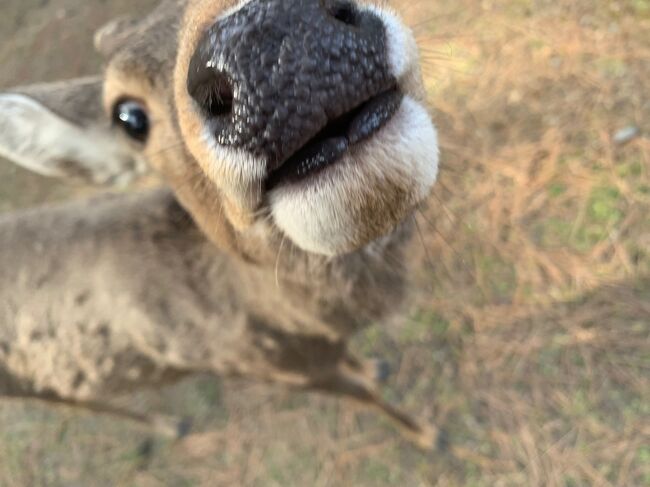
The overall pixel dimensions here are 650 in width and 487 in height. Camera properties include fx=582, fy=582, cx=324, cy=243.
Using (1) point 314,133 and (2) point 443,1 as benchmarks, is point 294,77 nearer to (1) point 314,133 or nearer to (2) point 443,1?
(1) point 314,133

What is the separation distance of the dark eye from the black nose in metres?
1.17

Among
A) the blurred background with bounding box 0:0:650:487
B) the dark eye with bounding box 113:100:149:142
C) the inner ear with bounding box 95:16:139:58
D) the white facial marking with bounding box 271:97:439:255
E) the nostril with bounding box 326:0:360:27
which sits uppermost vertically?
the nostril with bounding box 326:0:360:27

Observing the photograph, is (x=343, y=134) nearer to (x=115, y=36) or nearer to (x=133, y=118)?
(x=133, y=118)

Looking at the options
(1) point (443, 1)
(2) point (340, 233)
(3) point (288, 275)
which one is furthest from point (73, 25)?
(2) point (340, 233)

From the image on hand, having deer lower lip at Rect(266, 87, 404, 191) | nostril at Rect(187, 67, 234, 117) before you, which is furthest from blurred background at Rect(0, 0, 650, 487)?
nostril at Rect(187, 67, 234, 117)

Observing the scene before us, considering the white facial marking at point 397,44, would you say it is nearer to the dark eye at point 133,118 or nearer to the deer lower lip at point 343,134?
the deer lower lip at point 343,134

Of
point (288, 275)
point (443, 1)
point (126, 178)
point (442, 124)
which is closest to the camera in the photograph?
point (288, 275)

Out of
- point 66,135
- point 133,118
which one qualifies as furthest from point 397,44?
point 66,135

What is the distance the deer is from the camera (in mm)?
1219

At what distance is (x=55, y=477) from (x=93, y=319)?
1.95 metres

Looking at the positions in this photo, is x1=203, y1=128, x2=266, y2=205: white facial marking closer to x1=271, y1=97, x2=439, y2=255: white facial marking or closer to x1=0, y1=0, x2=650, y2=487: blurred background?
x1=271, y1=97, x2=439, y2=255: white facial marking

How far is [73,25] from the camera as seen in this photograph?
18.9 feet

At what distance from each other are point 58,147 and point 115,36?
58 centimetres

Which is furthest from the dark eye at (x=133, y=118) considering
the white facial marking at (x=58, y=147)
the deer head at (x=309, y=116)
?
the deer head at (x=309, y=116)
